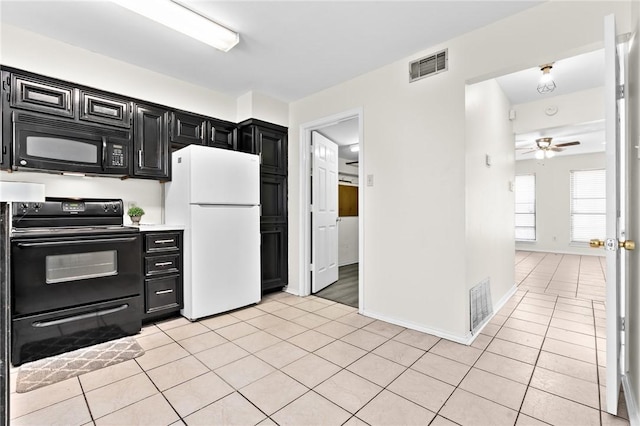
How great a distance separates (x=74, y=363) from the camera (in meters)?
2.15

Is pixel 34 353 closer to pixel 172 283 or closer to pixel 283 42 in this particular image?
pixel 172 283

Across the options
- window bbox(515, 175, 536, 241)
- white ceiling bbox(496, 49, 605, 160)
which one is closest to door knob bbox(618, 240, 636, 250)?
white ceiling bbox(496, 49, 605, 160)

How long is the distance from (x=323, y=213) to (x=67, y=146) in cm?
283

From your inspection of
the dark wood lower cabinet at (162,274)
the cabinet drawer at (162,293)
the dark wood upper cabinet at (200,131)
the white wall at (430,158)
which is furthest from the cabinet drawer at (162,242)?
the white wall at (430,158)

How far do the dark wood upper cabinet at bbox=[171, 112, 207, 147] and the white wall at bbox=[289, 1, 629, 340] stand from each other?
170 centimetres

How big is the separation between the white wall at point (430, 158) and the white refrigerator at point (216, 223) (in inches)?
50.2

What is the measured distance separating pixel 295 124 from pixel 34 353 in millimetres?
3353

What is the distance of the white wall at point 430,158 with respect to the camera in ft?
7.08

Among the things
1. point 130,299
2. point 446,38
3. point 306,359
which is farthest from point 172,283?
point 446,38

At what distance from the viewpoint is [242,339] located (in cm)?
257

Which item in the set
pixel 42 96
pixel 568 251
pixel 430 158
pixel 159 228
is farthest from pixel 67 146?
pixel 568 251

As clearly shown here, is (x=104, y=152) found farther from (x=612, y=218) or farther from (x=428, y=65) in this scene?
(x=612, y=218)

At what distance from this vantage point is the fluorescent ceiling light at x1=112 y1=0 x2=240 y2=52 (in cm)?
204

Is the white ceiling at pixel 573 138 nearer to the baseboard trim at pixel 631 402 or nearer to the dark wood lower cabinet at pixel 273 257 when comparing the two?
the baseboard trim at pixel 631 402
